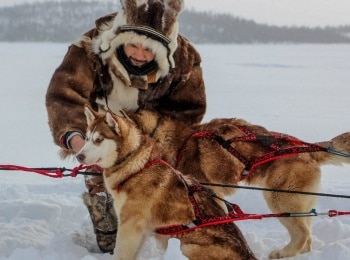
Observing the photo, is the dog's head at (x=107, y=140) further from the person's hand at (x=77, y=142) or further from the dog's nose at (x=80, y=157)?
the person's hand at (x=77, y=142)

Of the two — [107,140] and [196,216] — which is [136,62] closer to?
[107,140]

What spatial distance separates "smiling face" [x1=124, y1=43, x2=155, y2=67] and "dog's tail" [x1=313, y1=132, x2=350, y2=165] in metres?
1.43

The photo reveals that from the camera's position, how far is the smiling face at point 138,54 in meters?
3.75

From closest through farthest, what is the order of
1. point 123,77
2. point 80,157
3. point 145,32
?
point 80,157 → point 145,32 → point 123,77

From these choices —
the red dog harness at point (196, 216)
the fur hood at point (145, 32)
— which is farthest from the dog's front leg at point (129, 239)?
the fur hood at point (145, 32)

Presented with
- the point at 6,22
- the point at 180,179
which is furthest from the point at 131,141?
the point at 6,22

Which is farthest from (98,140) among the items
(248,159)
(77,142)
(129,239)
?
(248,159)

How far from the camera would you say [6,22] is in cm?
6556

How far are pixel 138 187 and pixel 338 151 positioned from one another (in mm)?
1484

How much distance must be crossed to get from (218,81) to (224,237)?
56.0ft

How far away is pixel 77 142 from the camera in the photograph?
3.55 meters

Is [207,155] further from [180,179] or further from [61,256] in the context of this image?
[61,256]

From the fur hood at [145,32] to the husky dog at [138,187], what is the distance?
69 centimetres

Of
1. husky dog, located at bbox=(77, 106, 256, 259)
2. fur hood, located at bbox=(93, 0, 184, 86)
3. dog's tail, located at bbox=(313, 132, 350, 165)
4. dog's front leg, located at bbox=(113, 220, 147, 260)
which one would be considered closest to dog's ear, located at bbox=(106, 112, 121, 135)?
husky dog, located at bbox=(77, 106, 256, 259)
